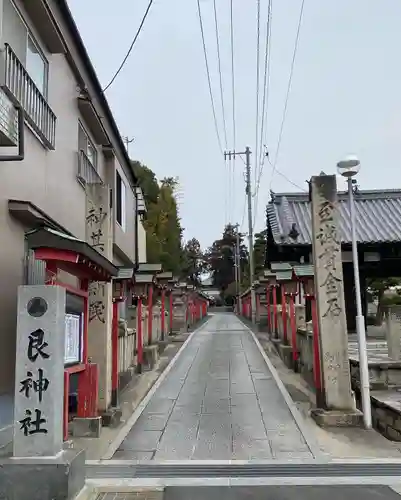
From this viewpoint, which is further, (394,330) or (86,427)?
(394,330)

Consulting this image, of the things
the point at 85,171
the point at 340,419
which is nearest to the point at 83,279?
the point at 85,171

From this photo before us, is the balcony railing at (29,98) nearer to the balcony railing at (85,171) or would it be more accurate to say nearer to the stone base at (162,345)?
the balcony railing at (85,171)

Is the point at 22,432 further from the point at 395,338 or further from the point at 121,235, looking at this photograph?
the point at 121,235

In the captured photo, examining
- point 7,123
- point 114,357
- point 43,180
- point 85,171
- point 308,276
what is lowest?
point 114,357

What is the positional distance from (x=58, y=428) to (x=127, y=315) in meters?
15.3

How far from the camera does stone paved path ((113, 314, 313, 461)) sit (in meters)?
8.25

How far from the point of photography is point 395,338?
12812mm

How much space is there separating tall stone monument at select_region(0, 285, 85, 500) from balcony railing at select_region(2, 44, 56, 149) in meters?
3.01

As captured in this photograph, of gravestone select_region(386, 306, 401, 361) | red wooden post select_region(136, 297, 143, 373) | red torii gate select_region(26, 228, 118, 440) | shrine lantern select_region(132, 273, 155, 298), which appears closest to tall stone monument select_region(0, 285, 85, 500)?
red torii gate select_region(26, 228, 118, 440)

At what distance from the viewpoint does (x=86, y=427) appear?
9047mm

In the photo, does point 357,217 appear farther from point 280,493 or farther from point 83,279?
point 280,493

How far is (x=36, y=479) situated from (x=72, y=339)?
3.01 m

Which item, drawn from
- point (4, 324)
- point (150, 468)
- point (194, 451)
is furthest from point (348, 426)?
point (4, 324)

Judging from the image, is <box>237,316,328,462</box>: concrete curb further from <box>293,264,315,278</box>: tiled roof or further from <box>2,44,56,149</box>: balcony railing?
<box>2,44,56,149</box>: balcony railing
